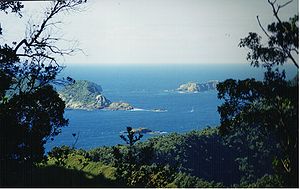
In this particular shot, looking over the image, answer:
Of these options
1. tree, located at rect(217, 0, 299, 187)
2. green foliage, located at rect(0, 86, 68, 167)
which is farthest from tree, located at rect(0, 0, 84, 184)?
tree, located at rect(217, 0, 299, 187)

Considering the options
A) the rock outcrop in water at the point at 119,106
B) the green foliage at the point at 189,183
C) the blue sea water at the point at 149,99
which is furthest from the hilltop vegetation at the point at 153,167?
the rock outcrop in water at the point at 119,106

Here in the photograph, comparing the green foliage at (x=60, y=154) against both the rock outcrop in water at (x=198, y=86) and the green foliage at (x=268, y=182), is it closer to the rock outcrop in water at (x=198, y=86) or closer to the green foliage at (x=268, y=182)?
the rock outcrop in water at (x=198, y=86)

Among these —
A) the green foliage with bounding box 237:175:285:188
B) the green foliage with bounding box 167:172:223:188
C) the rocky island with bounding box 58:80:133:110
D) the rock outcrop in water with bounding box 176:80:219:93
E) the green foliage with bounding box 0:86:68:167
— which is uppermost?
the rock outcrop in water with bounding box 176:80:219:93

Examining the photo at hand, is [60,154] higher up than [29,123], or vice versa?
[29,123]

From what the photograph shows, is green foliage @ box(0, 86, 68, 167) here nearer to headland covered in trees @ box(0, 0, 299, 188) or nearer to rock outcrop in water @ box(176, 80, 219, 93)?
headland covered in trees @ box(0, 0, 299, 188)

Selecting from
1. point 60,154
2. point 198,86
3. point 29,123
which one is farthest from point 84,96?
point 198,86

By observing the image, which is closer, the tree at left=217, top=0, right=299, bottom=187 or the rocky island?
the tree at left=217, top=0, right=299, bottom=187

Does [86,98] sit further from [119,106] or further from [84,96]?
[119,106]
